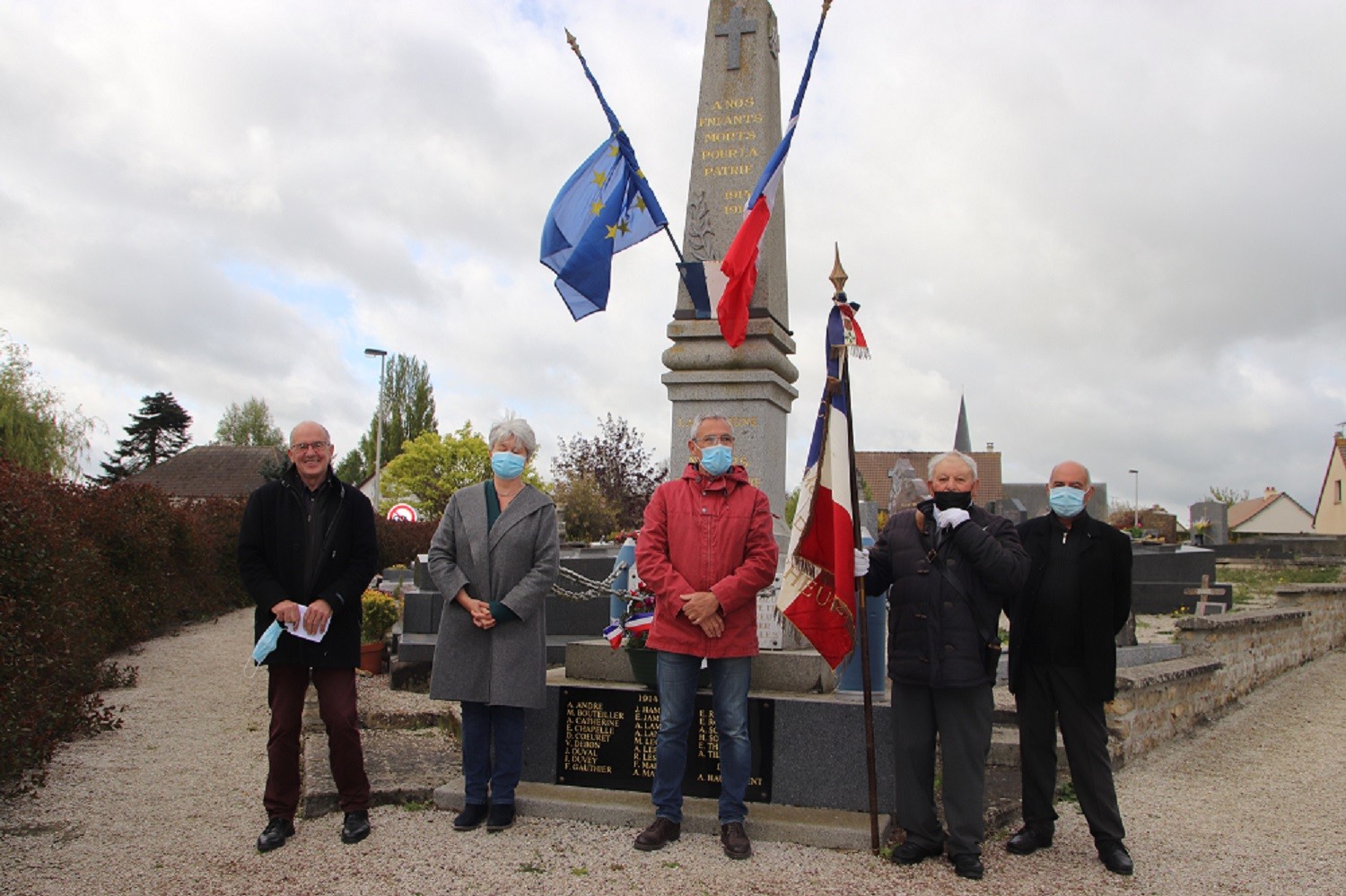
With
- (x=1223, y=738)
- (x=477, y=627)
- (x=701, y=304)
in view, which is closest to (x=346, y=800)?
(x=477, y=627)

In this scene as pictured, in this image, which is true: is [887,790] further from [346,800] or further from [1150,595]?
[1150,595]

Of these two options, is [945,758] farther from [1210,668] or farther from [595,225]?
[1210,668]

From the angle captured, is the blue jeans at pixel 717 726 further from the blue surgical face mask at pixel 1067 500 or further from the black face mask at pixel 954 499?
the blue surgical face mask at pixel 1067 500

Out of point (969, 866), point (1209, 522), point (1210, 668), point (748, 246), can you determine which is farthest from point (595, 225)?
point (1209, 522)

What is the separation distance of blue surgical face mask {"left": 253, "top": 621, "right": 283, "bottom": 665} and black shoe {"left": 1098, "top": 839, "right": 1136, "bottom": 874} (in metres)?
3.76

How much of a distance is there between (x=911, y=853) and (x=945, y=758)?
1.45 ft

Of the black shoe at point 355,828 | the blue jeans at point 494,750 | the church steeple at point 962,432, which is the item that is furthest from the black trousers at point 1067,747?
the church steeple at point 962,432

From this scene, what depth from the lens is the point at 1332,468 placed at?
48125 mm

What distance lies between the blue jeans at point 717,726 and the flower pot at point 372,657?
6151 mm

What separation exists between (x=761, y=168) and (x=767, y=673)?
11.2 feet

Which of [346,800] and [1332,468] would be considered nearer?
[346,800]

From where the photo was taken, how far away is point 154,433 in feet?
191

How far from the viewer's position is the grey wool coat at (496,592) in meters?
4.77

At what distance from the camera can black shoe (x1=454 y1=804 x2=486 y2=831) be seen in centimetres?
486
